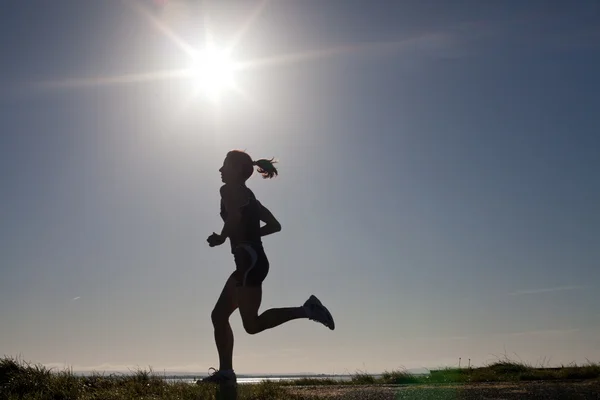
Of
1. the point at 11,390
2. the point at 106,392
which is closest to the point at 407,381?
the point at 106,392

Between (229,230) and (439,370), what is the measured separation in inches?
285

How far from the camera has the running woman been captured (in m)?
5.80

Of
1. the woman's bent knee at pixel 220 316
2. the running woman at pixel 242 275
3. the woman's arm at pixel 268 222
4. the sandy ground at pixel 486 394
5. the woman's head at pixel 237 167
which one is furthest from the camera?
the woman's arm at pixel 268 222

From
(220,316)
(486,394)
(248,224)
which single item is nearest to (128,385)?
(220,316)

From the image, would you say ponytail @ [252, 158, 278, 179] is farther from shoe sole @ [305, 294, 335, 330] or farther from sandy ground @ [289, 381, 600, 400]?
sandy ground @ [289, 381, 600, 400]

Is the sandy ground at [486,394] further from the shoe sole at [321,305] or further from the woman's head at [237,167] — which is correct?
the woman's head at [237,167]

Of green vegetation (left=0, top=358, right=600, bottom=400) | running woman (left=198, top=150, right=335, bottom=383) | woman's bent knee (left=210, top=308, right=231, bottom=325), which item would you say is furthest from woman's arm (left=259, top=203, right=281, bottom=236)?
green vegetation (left=0, top=358, right=600, bottom=400)

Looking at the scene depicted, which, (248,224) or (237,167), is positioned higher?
(237,167)

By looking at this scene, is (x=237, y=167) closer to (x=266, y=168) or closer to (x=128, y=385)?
(x=266, y=168)

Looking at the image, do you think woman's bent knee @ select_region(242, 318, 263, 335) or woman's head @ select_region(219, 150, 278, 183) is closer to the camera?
woman's bent knee @ select_region(242, 318, 263, 335)

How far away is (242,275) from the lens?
5.77 m

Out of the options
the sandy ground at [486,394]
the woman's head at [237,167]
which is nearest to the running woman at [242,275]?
the woman's head at [237,167]

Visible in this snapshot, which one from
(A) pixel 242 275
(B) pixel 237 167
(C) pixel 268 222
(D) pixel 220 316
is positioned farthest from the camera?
(C) pixel 268 222

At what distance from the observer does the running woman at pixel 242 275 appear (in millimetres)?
5805
